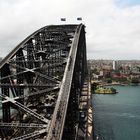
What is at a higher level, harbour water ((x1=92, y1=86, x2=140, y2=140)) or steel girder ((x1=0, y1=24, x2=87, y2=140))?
steel girder ((x1=0, y1=24, x2=87, y2=140))

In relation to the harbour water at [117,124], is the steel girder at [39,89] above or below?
above

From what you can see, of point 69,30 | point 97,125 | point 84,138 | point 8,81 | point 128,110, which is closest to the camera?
point 8,81

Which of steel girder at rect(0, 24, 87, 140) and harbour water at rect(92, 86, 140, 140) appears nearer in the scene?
steel girder at rect(0, 24, 87, 140)

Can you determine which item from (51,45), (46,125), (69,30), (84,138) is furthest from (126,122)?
(46,125)

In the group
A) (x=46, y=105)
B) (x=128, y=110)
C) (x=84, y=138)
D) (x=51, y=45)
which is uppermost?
(x=51, y=45)

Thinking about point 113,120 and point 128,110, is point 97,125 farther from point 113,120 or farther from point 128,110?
point 128,110

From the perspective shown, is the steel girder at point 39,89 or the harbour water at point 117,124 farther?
the harbour water at point 117,124

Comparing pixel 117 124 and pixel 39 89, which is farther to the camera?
pixel 117 124

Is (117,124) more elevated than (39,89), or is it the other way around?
(39,89)
